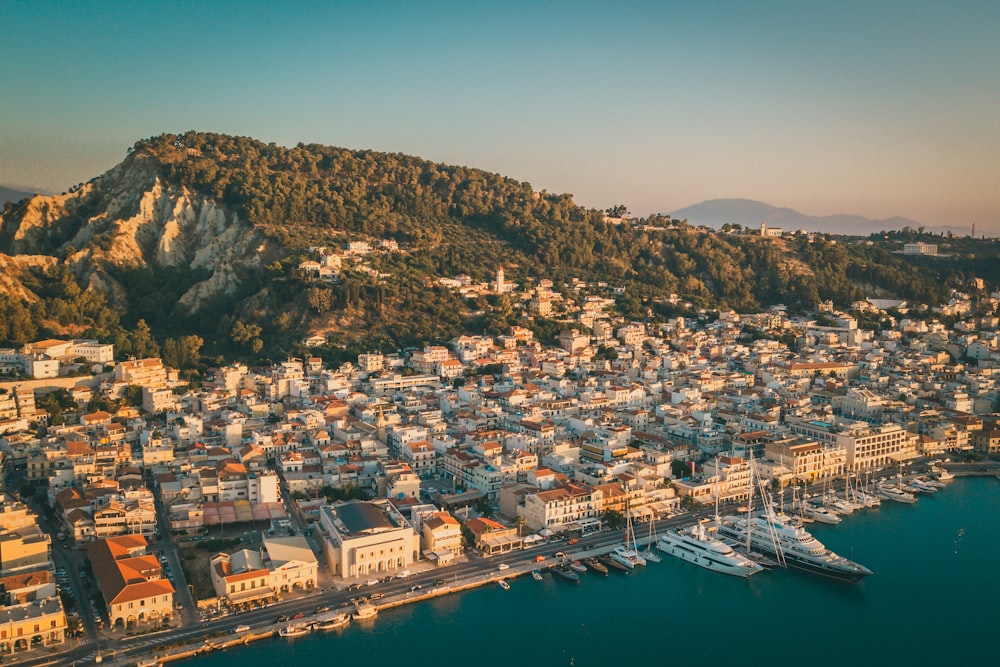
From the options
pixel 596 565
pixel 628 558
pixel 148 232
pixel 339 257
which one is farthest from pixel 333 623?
pixel 148 232

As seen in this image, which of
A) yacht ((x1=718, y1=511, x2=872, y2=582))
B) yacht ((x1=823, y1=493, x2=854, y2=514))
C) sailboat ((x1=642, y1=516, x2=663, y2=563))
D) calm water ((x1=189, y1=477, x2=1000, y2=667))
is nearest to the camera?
calm water ((x1=189, y1=477, x2=1000, y2=667))

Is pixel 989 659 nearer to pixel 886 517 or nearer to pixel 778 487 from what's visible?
pixel 886 517

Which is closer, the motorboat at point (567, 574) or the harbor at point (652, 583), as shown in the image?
the harbor at point (652, 583)

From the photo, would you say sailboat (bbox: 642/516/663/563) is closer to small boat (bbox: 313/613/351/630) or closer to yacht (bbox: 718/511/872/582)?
yacht (bbox: 718/511/872/582)

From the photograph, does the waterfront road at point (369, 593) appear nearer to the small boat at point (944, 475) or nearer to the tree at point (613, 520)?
the tree at point (613, 520)

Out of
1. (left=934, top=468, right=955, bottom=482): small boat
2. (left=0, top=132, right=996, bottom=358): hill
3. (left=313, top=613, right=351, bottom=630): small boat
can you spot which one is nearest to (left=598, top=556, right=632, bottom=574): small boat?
(left=313, top=613, right=351, bottom=630): small boat

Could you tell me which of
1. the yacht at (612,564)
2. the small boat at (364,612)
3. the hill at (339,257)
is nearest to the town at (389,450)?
the small boat at (364,612)

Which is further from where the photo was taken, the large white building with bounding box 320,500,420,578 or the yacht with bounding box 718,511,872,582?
the yacht with bounding box 718,511,872,582
